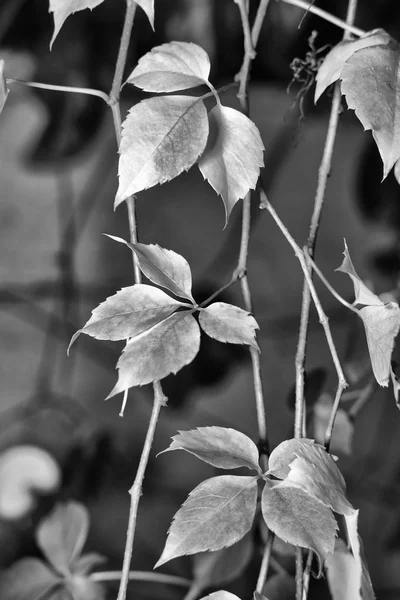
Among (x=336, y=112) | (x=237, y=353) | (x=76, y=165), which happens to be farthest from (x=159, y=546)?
(x=336, y=112)

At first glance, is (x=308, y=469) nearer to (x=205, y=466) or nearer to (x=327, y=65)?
(x=327, y=65)

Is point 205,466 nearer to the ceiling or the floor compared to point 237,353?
nearer to the floor

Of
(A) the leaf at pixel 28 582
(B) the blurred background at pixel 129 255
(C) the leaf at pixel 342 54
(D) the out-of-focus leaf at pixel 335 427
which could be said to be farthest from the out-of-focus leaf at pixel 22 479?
(C) the leaf at pixel 342 54

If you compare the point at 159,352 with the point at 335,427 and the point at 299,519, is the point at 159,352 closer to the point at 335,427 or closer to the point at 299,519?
the point at 299,519

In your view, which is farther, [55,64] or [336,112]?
[55,64]

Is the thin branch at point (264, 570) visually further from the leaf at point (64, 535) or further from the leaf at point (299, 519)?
the leaf at point (64, 535)

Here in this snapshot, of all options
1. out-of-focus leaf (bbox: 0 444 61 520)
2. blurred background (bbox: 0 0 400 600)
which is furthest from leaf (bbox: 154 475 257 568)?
out-of-focus leaf (bbox: 0 444 61 520)

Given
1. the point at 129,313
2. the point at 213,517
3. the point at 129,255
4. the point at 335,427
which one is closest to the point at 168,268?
the point at 129,313
